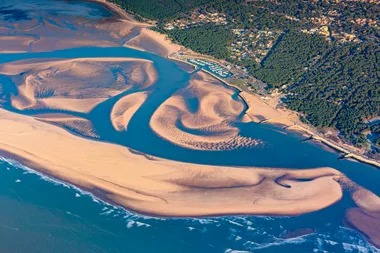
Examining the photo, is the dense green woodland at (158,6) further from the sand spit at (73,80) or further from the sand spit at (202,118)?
the sand spit at (202,118)

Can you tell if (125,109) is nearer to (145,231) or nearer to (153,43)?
(145,231)

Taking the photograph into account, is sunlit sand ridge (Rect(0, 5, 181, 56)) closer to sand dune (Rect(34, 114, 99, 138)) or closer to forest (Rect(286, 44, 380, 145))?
sand dune (Rect(34, 114, 99, 138))

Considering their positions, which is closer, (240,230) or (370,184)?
(240,230)

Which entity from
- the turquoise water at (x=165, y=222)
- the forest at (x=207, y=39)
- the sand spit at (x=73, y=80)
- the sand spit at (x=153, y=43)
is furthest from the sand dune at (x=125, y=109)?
the forest at (x=207, y=39)

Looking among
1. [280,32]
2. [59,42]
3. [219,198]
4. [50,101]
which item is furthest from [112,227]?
[280,32]

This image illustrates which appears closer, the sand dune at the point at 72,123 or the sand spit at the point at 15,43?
the sand dune at the point at 72,123

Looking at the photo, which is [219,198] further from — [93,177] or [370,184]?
[370,184]

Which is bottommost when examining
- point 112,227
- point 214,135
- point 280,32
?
point 112,227
